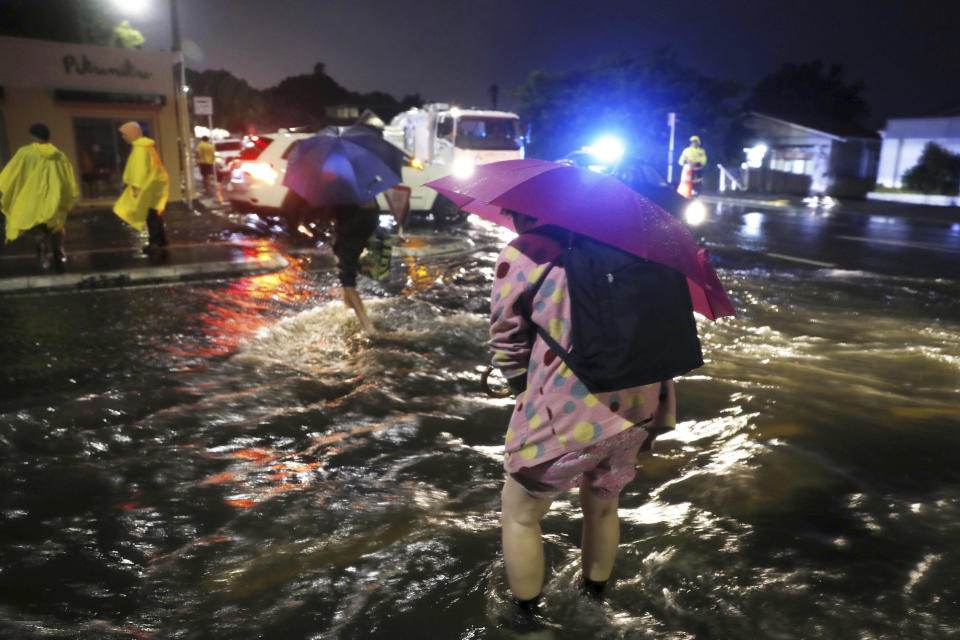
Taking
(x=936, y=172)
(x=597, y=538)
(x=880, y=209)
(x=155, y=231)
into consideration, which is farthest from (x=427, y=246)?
(x=936, y=172)

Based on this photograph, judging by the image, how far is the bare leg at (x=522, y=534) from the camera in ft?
8.16

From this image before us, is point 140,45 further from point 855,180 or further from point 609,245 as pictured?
point 609,245

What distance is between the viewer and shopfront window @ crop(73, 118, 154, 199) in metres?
20.6

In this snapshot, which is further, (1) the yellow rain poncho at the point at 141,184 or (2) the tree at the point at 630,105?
(2) the tree at the point at 630,105

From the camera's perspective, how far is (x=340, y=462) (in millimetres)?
4227

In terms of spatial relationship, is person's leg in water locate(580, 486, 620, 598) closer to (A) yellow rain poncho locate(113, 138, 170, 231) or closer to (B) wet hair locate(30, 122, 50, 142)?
(B) wet hair locate(30, 122, 50, 142)

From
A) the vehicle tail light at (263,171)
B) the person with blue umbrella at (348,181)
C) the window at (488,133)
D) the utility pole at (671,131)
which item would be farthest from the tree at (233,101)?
the person with blue umbrella at (348,181)

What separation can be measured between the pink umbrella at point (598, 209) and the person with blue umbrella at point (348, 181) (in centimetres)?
395

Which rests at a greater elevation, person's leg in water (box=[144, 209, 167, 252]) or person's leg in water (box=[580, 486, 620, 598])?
person's leg in water (box=[144, 209, 167, 252])

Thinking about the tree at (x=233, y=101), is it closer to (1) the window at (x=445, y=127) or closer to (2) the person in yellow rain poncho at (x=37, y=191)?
(1) the window at (x=445, y=127)

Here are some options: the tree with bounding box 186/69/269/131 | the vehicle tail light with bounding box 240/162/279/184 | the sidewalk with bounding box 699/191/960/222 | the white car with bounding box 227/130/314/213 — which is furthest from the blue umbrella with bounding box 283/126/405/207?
the tree with bounding box 186/69/269/131

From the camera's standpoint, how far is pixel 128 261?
10312mm

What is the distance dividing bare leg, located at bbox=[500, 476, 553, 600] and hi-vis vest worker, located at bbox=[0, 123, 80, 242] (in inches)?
360

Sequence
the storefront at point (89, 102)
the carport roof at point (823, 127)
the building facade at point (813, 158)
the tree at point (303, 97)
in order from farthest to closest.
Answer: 1. the tree at point (303, 97)
2. the carport roof at point (823, 127)
3. the building facade at point (813, 158)
4. the storefront at point (89, 102)
